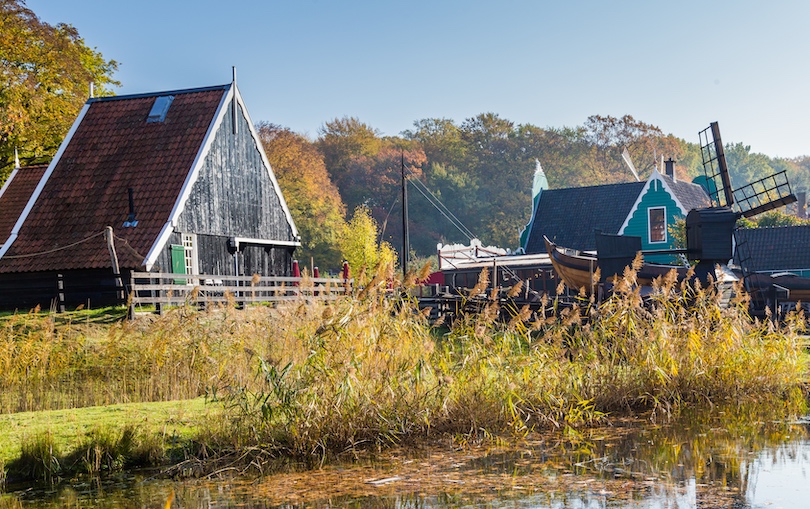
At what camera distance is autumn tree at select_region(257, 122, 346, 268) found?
179 ft

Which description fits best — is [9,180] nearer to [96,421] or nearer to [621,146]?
[96,421]

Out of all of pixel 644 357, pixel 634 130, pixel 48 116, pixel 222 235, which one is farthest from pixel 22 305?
pixel 634 130

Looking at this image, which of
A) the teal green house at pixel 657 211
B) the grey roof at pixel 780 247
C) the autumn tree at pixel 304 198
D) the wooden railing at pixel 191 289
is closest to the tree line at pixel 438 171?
the autumn tree at pixel 304 198

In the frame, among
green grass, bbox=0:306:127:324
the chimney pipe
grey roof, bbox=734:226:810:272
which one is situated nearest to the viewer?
green grass, bbox=0:306:127:324

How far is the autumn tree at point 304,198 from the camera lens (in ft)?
179

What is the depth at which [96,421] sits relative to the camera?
10.1 metres

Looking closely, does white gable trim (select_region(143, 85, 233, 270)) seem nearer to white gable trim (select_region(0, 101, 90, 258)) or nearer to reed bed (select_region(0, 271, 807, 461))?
white gable trim (select_region(0, 101, 90, 258))

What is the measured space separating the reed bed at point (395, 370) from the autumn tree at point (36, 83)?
1837cm

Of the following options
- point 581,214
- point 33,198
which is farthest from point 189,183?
point 581,214

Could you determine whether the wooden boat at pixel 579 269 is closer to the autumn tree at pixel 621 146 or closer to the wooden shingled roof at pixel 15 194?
the wooden shingled roof at pixel 15 194

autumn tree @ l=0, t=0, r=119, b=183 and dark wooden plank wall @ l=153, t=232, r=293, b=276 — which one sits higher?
autumn tree @ l=0, t=0, r=119, b=183

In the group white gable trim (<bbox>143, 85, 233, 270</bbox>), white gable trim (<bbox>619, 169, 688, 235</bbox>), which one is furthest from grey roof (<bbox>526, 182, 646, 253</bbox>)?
white gable trim (<bbox>143, 85, 233, 270</bbox>)

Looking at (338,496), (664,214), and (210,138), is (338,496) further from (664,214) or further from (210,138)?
(664,214)

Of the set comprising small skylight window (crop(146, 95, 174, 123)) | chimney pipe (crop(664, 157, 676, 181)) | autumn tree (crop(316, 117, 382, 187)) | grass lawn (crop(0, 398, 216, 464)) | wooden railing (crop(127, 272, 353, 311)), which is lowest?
grass lawn (crop(0, 398, 216, 464))
